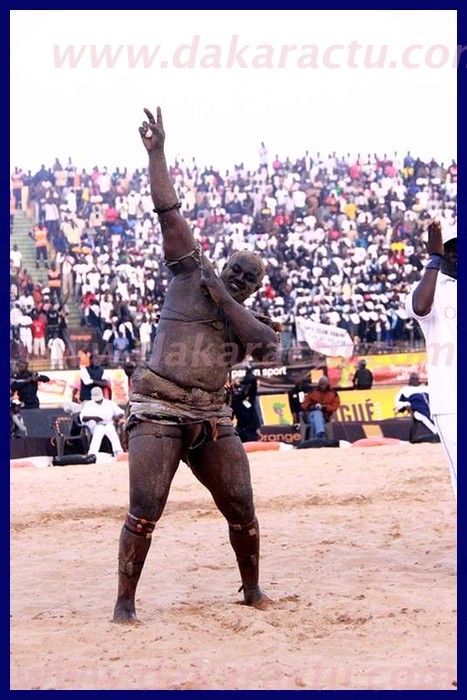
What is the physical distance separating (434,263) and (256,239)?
23.2 metres

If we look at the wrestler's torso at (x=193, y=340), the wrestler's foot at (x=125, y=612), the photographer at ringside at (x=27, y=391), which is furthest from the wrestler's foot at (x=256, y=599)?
the photographer at ringside at (x=27, y=391)

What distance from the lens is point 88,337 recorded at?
2342 centimetres

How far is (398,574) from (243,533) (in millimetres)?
1472

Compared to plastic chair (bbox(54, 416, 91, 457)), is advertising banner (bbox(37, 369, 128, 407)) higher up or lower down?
higher up

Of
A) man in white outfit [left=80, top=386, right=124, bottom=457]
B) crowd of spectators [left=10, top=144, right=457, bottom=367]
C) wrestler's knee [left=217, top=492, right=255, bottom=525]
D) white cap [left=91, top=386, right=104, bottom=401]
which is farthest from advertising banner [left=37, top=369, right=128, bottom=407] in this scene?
wrestler's knee [left=217, top=492, right=255, bottom=525]

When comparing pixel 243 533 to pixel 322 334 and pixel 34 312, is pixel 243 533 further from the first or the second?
pixel 34 312

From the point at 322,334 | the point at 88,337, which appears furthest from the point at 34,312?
the point at 322,334

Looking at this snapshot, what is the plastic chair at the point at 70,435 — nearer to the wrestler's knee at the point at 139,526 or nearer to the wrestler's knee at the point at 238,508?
the wrestler's knee at the point at 238,508

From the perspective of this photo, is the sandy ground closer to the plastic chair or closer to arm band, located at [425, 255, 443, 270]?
arm band, located at [425, 255, 443, 270]

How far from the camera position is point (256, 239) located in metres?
29.7

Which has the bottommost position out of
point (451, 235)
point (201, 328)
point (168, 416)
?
point (168, 416)

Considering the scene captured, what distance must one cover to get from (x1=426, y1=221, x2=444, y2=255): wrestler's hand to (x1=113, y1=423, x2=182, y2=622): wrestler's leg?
6.86ft

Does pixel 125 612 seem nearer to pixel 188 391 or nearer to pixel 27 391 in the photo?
pixel 188 391

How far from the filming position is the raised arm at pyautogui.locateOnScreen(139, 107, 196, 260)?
19.5ft
